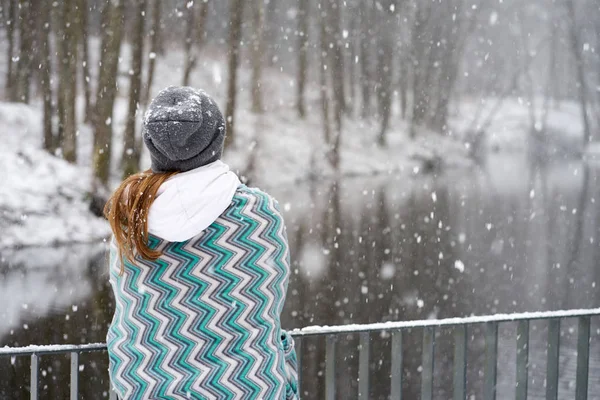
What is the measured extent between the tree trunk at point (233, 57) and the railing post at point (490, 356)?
862 inches

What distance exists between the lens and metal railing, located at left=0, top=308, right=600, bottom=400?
2.29 meters

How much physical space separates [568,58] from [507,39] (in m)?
2.81

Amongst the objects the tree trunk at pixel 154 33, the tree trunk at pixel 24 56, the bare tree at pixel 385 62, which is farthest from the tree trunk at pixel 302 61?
the tree trunk at pixel 24 56

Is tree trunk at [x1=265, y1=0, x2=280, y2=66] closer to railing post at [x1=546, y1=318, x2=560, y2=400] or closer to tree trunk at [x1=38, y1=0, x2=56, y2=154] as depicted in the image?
tree trunk at [x1=38, y1=0, x2=56, y2=154]

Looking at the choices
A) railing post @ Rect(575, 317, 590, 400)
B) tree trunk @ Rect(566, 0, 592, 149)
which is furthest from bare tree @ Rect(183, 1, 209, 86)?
railing post @ Rect(575, 317, 590, 400)

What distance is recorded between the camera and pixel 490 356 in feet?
8.84

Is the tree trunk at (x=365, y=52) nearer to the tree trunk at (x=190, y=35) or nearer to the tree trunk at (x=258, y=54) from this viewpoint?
the tree trunk at (x=258, y=54)

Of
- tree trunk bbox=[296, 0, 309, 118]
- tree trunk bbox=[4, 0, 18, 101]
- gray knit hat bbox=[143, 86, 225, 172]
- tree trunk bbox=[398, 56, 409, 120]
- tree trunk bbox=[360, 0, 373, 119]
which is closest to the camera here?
gray knit hat bbox=[143, 86, 225, 172]

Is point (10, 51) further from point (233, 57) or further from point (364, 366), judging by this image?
point (364, 366)

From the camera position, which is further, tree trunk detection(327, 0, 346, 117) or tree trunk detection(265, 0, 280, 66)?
tree trunk detection(327, 0, 346, 117)

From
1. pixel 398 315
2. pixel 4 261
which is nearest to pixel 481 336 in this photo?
pixel 398 315

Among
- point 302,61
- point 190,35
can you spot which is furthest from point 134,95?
point 302,61

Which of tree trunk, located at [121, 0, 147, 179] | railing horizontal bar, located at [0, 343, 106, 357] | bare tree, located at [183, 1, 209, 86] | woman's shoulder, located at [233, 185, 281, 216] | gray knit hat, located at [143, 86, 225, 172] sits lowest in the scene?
railing horizontal bar, located at [0, 343, 106, 357]

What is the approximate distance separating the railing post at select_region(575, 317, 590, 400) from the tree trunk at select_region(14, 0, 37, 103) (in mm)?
20272
